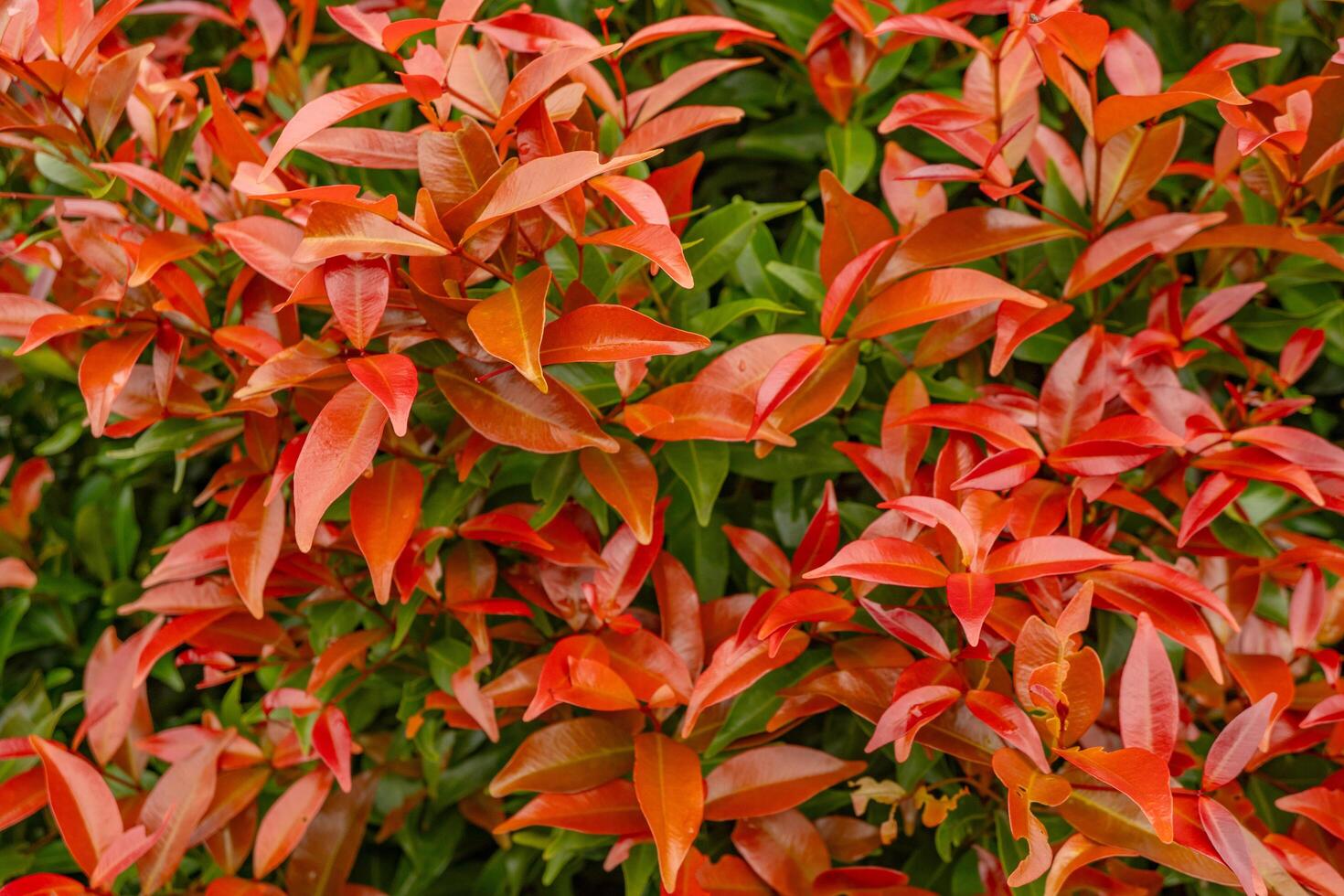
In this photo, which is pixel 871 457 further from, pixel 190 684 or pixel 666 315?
pixel 190 684

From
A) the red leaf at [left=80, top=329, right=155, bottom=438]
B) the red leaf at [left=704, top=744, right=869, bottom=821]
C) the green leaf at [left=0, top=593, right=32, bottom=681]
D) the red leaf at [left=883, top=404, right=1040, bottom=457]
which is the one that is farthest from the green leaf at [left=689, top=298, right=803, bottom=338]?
the green leaf at [left=0, top=593, right=32, bottom=681]

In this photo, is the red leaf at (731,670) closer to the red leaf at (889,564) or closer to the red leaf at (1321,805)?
the red leaf at (889,564)

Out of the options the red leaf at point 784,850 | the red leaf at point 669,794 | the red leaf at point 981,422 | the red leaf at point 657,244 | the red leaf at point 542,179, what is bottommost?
the red leaf at point 784,850

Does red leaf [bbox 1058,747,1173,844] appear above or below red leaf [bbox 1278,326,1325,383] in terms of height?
below

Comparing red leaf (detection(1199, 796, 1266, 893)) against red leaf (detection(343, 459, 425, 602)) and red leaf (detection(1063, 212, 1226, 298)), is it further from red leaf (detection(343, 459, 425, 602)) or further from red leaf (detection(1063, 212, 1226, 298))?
red leaf (detection(343, 459, 425, 602))

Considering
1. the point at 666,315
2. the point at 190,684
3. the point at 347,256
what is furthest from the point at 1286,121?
the point at 190,684

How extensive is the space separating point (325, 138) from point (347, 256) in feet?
0.52

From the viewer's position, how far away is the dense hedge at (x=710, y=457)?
0.70 meters

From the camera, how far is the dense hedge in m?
0.70

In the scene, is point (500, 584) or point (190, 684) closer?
point (500, 584)

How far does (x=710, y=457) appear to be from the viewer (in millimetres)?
856

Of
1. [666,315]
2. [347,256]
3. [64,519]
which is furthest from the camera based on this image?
[64,519]

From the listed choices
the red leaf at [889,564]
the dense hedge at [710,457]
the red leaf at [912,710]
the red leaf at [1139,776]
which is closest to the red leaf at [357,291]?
the dense hedge at [710,457]

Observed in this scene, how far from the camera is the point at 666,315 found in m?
0.89
